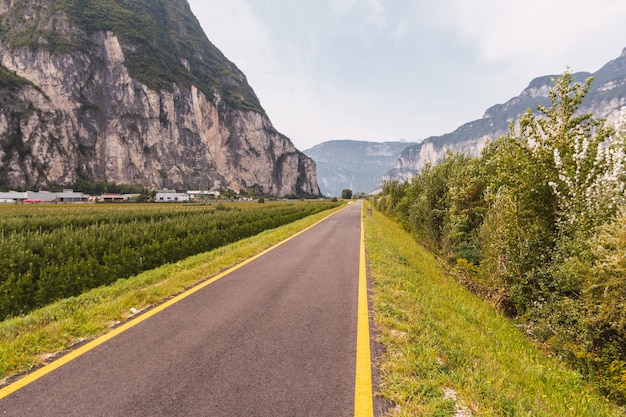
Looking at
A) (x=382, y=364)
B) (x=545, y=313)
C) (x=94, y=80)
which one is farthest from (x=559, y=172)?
(x=94, y=80)

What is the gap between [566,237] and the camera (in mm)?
6289

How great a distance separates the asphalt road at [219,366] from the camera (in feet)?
9.71

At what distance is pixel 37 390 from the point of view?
3.21 meters

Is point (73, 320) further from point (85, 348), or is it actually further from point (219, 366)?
point (219, 366)

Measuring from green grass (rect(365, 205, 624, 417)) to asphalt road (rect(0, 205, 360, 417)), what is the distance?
1.93ft

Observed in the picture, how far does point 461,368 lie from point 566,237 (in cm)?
453

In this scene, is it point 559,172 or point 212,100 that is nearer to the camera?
point 559,172

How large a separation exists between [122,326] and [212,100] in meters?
182

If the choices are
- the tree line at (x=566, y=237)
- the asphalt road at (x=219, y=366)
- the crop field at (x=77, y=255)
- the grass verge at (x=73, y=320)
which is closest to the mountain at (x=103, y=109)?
the crop field at (x=77, y=255)

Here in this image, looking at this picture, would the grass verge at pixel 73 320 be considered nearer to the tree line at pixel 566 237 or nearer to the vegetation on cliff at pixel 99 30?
the tree line at pixel 566 237

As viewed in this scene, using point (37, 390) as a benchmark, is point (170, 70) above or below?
above

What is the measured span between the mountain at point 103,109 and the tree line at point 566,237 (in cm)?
15059

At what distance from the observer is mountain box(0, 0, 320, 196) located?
11575 centimetres

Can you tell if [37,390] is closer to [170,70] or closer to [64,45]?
[64,45]
